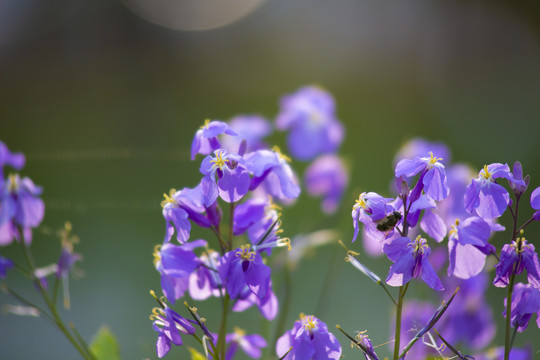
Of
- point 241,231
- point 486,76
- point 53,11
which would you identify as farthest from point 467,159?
point 53,11

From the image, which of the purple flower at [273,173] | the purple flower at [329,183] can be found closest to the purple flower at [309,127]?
the purple flower at [329,183]

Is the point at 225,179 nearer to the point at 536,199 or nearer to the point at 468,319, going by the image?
the point at 536,199

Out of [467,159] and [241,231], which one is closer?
[241,231]

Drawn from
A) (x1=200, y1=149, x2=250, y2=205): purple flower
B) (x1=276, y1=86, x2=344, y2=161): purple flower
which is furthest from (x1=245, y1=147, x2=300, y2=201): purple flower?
(x1=276, y1=86, x2=344, y2=161): purple flower

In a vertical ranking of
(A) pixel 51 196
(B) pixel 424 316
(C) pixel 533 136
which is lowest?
(C) pixel 533 136

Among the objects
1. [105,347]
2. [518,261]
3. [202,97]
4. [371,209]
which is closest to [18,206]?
[105,347]

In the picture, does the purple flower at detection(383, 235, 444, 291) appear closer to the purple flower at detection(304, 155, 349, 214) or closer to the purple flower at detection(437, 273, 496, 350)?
the purple flower at detection(437, 273, 496, 350)

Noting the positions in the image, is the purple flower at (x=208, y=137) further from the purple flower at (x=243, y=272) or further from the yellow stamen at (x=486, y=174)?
the yellow stamen at (x=486, y=174)

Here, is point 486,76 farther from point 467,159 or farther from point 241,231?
point 241,231
